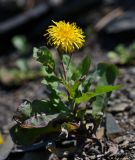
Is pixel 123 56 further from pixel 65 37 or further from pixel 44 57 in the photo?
pixel 65 37

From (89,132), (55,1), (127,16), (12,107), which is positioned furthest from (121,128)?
(55,1)

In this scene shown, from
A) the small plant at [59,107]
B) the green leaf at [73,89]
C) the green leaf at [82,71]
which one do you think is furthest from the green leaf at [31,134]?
the green leaf at [82,71]

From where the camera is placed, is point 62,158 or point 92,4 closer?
point 62,158

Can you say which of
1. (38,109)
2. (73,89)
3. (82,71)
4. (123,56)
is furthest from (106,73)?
(123,56)

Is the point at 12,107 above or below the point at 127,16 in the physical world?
below

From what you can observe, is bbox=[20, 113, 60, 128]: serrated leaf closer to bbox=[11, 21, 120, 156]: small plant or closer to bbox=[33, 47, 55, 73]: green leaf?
bbox=[11, 21, 120, 156]: small plant

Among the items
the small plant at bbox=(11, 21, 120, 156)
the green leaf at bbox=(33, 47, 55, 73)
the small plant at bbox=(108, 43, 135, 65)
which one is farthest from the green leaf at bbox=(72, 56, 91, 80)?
the small plant at bbox=(108, 43, 135, 65)

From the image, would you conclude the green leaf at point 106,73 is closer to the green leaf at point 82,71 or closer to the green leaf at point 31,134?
the green leaf at point 82,71

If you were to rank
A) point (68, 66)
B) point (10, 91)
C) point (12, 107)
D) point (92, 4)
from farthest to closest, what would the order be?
point (92, 4) < point (10, 91) < point (12, 107) < point (68, 66)

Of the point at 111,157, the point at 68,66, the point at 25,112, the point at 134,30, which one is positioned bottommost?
the point at 111,157

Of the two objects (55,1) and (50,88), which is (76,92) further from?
(55,1)
